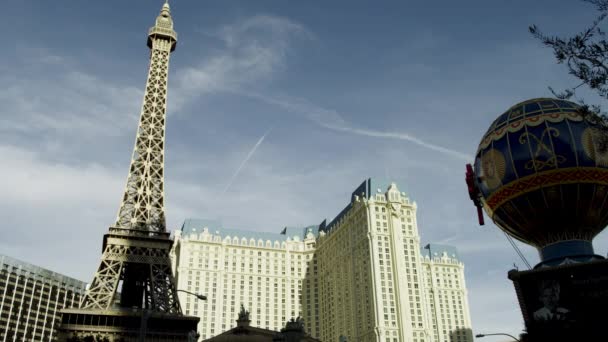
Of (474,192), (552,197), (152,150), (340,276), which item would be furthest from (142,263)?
(340,276)

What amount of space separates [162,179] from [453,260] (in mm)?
106629

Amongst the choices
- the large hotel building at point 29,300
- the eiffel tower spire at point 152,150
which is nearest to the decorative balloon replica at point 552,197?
the eiffel tower spire at point 152,150

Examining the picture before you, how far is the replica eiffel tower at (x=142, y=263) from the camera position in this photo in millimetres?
69812

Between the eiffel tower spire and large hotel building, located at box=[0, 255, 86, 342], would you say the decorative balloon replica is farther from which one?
large hotel building, located at box=[0, 255, 86, 342]

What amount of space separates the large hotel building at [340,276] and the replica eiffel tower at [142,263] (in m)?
53.1

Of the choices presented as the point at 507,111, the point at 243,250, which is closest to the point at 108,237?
the point at 507,111

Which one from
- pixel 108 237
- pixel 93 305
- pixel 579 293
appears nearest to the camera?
pixel 579 293

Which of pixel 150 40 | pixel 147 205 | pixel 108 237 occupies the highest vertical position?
pixel 150 40

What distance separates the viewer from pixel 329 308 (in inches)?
5640

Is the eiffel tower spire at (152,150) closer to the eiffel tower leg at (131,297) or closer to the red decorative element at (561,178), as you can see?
the eiffel tower leg at (131,297)

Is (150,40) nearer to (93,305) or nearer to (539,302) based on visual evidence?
(93,305)

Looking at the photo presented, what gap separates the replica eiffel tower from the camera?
69.8 m

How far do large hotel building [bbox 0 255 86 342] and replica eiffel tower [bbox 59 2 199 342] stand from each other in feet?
173

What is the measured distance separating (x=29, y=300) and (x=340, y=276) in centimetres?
6966
